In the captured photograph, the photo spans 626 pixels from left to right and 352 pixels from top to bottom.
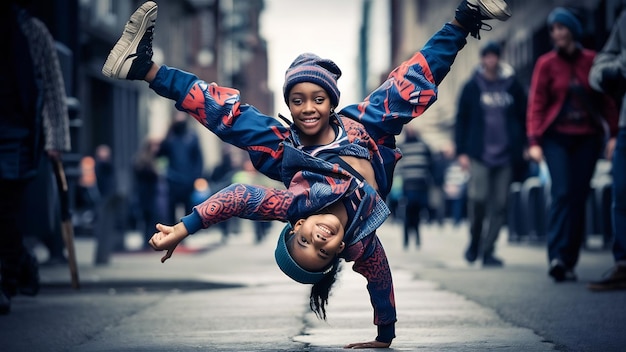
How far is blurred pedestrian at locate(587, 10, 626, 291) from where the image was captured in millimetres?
8164

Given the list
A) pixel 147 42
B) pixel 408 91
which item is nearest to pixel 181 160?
pixel 147 42

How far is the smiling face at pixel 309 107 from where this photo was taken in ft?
17.1

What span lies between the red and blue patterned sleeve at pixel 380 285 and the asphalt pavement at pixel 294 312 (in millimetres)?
145

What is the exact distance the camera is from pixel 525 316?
6.86 meters

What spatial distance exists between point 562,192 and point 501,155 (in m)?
2.26

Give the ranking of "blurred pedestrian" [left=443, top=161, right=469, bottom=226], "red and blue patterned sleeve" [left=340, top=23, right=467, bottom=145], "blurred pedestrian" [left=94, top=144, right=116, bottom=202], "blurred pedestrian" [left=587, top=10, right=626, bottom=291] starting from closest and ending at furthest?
1. "red and blue patterned sleeve" [left=340, top=23, right=467, bottom=145]
2. "blurred pedestrian" [left=587, top=10, right=626, bottom=291]
3. "blurred pedestrian" [left=94, top=144, right=116, bottom=202]
4. "blurred pedestrian" [left=443, top=161, right=469, bottom=226]

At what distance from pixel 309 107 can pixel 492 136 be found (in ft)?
21.0

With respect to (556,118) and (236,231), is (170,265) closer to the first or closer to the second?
(556,118)

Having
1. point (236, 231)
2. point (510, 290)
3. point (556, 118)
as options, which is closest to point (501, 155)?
point (556, 118)

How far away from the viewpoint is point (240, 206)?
514 centimetres

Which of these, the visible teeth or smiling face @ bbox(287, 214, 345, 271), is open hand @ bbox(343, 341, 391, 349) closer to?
smiling face @ bbox(287, 214, 345, 271)

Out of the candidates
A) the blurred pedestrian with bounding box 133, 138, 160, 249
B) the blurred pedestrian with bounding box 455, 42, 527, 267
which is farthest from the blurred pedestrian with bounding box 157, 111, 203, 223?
the blurred pedestrian with bounding box 455, 42, 527, 267

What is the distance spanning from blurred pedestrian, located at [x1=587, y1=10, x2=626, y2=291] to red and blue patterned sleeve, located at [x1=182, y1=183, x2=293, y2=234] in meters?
3.63

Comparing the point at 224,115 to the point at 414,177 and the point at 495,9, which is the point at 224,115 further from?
the point at 414,177
